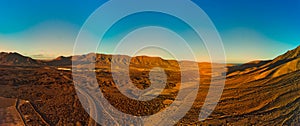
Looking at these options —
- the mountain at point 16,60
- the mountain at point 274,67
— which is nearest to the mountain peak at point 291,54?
the mountain at point 274,67

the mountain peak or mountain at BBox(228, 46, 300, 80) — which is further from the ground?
the mountain peak

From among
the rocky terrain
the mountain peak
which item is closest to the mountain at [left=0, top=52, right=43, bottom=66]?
the rocky terrain

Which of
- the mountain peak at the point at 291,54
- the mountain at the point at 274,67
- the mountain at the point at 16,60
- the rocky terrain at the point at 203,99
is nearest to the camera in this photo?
the rocky terrain at the point at 203,99

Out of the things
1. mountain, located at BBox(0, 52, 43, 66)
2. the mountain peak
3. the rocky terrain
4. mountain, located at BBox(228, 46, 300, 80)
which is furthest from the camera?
mountain, located at BBox(0, 52, 43, 66)

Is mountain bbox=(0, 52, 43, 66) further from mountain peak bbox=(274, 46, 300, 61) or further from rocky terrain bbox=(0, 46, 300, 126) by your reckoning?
mountain peak bbox=(274, 46, 300, 61)

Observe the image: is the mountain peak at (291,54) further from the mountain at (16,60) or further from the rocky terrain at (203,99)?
the mountain at (16,60)

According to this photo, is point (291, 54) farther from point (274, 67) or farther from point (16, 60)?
point (16, 60)

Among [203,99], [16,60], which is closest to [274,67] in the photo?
[203,99]
